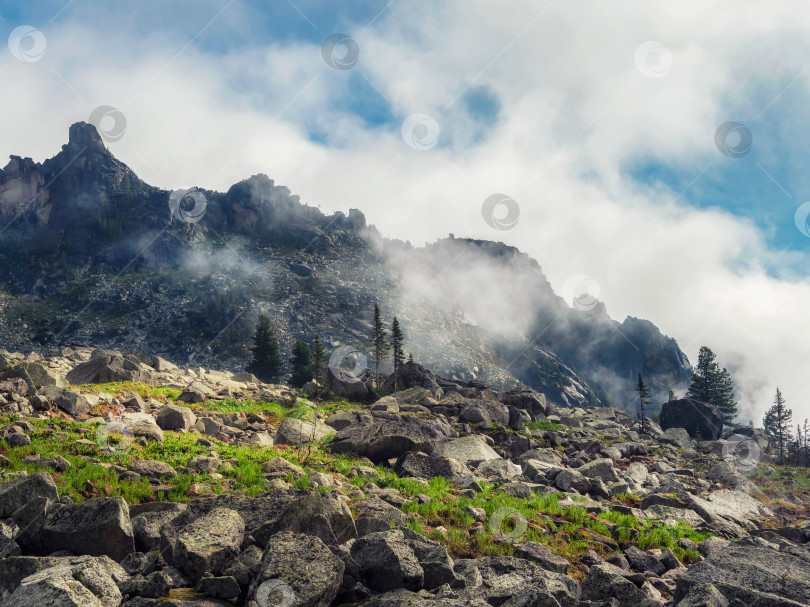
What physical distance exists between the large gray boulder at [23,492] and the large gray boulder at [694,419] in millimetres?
64771

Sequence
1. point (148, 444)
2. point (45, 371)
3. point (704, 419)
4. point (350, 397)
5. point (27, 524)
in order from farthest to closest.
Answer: point (704, 419)
point (350, 397)
point (45, 371)
point (148, 444)
point (27, 524)

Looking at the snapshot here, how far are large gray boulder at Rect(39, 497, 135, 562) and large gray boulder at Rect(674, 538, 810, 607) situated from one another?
28.7 ft

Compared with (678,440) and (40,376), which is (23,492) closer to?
(40,376)

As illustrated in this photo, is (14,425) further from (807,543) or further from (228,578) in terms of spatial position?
(807,543)

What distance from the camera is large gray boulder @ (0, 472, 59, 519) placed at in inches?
341

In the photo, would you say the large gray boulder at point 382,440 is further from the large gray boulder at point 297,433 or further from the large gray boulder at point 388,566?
the large gray boulder at point 388,566

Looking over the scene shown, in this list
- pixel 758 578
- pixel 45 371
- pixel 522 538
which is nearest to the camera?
pixel 758 578

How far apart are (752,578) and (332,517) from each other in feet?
25.3

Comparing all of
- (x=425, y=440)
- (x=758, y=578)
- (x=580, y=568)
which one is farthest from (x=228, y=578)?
(x=425, y=440)

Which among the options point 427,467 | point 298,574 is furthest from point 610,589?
point 427,467

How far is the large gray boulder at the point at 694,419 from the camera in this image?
60125 mm

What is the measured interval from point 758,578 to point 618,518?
670cm

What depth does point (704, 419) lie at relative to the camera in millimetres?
61000

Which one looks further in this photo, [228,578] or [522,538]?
[522,538]
